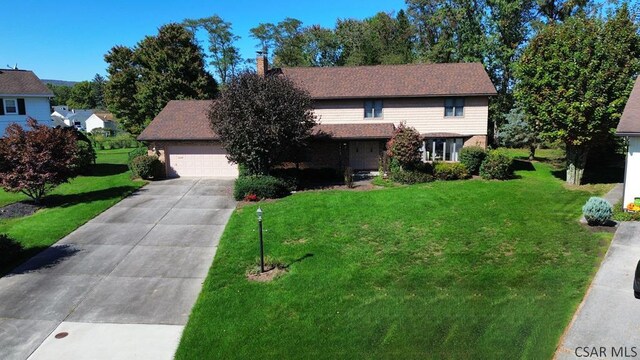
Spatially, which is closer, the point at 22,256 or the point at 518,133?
the point at 22,256

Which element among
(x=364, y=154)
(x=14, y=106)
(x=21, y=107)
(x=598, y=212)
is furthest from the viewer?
(x=21, y=107)

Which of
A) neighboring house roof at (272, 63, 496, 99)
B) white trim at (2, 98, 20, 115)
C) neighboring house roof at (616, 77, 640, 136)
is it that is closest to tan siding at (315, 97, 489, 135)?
neighboring house roof at (272, 63, 496, 99)

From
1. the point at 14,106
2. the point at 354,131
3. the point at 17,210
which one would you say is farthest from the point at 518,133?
the point at 14,106

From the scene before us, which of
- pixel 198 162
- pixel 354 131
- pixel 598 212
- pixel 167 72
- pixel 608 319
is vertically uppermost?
pixel 167 72

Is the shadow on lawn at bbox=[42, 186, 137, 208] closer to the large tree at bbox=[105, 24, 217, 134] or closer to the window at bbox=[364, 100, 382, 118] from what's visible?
the window at bbox=[364, 100, 382, 118]

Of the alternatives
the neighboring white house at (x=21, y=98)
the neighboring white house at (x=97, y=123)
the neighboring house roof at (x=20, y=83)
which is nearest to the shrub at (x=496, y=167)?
the neighboring white house at (x=21, y=98)

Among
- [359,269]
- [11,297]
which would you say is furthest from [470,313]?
[11,297]

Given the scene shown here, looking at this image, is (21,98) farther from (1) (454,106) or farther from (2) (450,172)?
(2) (450,172)

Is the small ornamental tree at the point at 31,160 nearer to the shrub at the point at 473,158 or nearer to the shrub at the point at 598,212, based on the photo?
the shrub at the point at 473,158
